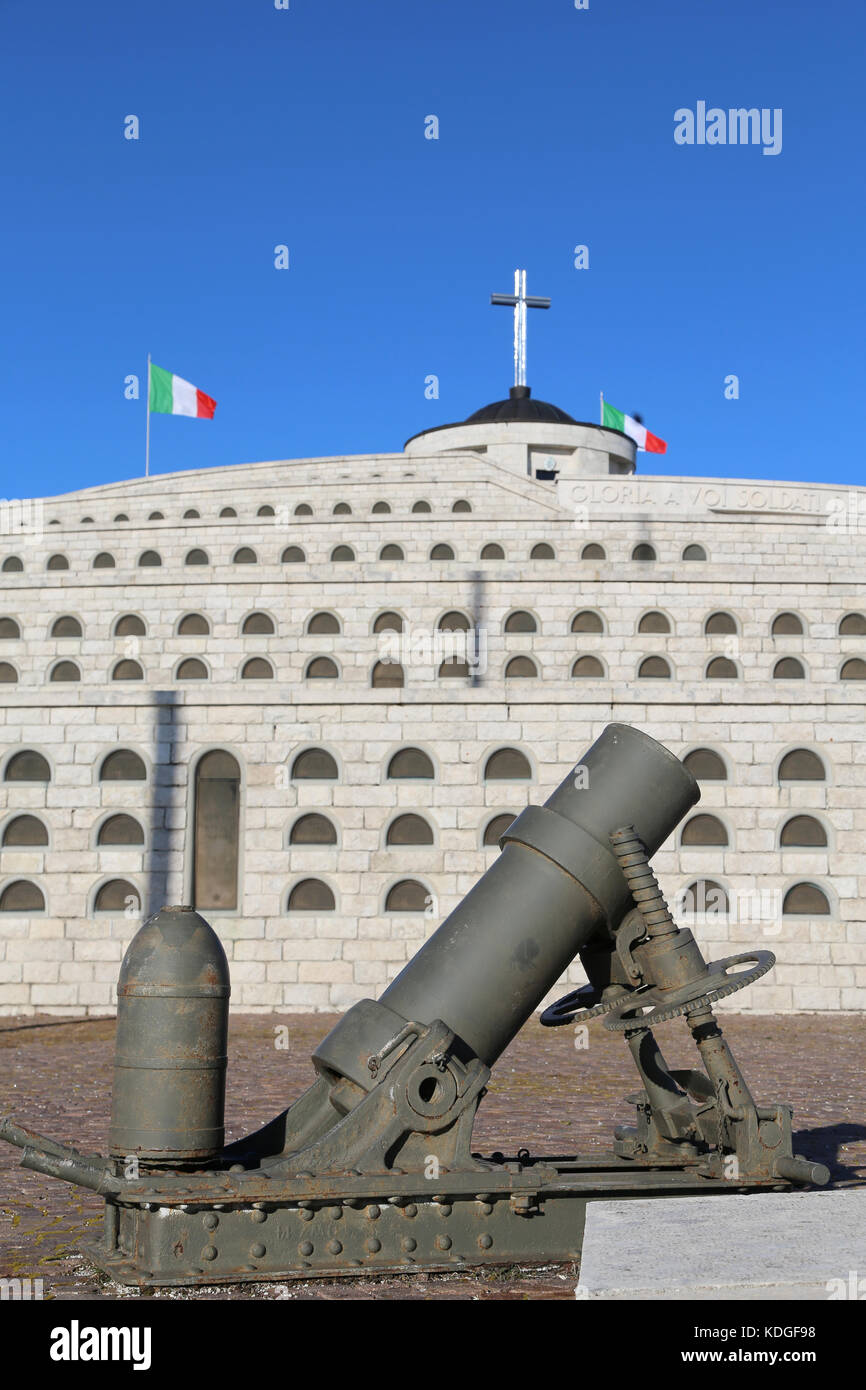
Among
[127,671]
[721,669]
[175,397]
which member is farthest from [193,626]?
[175,397]

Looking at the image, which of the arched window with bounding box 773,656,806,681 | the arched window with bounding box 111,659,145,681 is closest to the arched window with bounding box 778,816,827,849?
the arched window with bounding box 773,656,806,681

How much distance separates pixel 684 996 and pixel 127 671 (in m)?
15.7

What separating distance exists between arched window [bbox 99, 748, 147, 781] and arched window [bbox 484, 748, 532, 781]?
3.89m

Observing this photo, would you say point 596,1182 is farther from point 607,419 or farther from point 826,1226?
point 607,419

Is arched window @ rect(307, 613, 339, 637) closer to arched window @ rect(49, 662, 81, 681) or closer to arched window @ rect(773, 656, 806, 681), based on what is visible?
arched window @ rect(49, 662, 81, 681)

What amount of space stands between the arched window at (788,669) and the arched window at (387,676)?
5.18 meters

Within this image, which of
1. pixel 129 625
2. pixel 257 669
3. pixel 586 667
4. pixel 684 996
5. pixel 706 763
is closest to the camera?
pixel 684 996

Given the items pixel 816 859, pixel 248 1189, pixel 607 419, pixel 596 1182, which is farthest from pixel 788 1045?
pixel 607 419

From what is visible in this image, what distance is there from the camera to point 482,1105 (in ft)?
27.9

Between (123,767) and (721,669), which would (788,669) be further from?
(123,767)

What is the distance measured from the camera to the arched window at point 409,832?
47.9ft

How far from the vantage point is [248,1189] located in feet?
13.8

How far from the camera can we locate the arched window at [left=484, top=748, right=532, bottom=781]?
1473 centimetres
